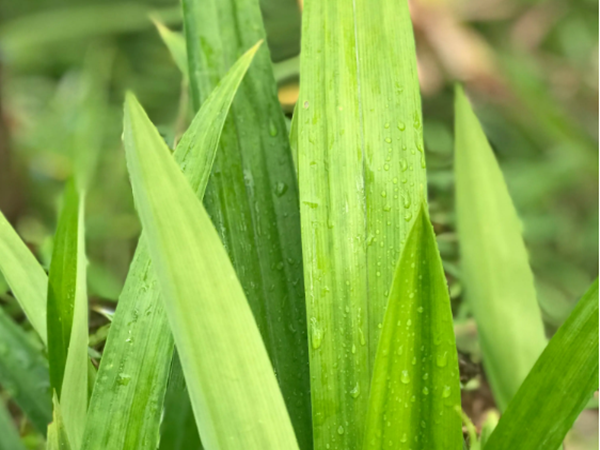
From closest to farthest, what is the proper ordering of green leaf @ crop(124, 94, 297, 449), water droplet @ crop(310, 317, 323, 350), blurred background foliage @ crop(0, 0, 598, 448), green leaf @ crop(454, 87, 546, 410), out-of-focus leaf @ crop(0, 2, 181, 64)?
green leaf @ crop(124, 94, 297, 449)
water droplet @ crop(310, 317, 323, 350)
green leaf @ crop(454, 87, 546, 410)
blurred background foliage @ crop(0, 0, 598, 448)
out-of-focus leaf @ crop(0, 2, 181, 64)

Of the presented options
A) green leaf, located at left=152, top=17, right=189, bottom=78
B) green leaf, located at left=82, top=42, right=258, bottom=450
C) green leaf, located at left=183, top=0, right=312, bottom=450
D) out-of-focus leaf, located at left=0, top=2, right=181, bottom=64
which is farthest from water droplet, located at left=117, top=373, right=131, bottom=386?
out-of-focus leaf, located at left=0, top=2, right=181, bottom=64

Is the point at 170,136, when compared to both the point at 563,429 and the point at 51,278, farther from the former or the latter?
the point at 563,429

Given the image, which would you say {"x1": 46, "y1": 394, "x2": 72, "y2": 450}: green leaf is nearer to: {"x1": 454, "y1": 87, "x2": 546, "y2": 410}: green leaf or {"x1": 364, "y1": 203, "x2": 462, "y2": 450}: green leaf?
{"x1": 364, "y1": 203, "x2": 462, "y2": 450}: green leaf

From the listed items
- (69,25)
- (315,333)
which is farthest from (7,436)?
(69,25)

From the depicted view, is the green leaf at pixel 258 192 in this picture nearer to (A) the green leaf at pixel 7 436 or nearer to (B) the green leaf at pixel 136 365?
(B) the green leaf at pixel 136 365

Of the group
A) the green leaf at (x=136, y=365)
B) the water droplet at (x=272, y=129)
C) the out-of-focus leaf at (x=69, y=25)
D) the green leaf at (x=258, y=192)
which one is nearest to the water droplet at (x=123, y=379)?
the green leaf at (x=136, y=365)
